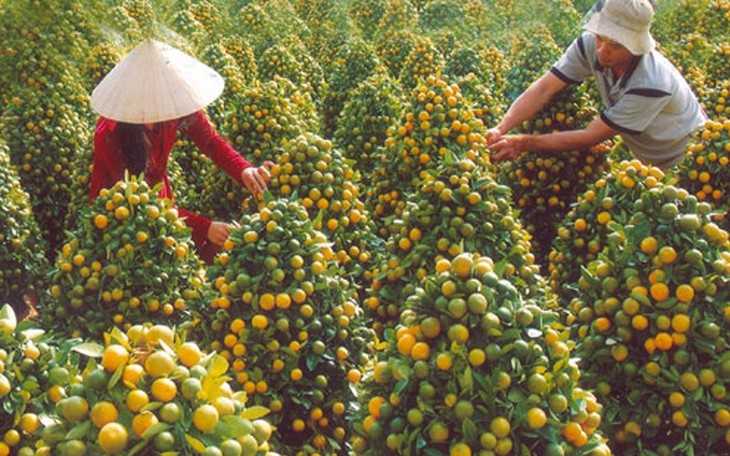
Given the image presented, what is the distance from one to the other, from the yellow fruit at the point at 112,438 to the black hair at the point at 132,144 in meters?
2.70

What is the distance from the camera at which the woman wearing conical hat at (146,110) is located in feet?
14.1

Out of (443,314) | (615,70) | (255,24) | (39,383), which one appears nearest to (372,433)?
(443,314)

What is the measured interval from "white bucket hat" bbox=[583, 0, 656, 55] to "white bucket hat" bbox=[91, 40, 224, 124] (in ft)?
8.02

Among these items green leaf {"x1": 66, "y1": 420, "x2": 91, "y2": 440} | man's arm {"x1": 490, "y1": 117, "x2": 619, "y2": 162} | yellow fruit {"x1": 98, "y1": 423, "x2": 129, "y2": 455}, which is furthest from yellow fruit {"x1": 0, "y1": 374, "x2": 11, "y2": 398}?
man's arm {"x1": 490, "y1": 117, "x2": 619, "y2": 162}

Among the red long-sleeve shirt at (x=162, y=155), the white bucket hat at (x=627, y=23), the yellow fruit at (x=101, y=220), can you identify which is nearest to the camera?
the yellow fruit at (x=101, y=220)

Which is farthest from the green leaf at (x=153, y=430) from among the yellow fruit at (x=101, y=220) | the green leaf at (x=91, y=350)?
the yellow fruit at (x=101, y=220)

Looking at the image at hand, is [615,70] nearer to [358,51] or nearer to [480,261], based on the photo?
→ [480,261]

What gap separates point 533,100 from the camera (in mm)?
5207

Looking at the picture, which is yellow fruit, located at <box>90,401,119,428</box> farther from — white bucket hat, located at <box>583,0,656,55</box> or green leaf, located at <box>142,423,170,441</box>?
white bucket hat, located at <box>583,0,656,55</box>

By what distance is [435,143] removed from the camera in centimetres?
474

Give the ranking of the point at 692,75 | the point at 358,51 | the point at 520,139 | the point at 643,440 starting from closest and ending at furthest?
1. the point at 643,440
2. the point at 520,139
3. the point at 692,75
4. the point at 358,51

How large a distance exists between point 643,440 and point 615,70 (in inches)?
106

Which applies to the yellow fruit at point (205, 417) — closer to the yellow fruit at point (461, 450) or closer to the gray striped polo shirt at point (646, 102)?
the yellow fruit at point (461, 450)

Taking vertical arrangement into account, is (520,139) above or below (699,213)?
below
